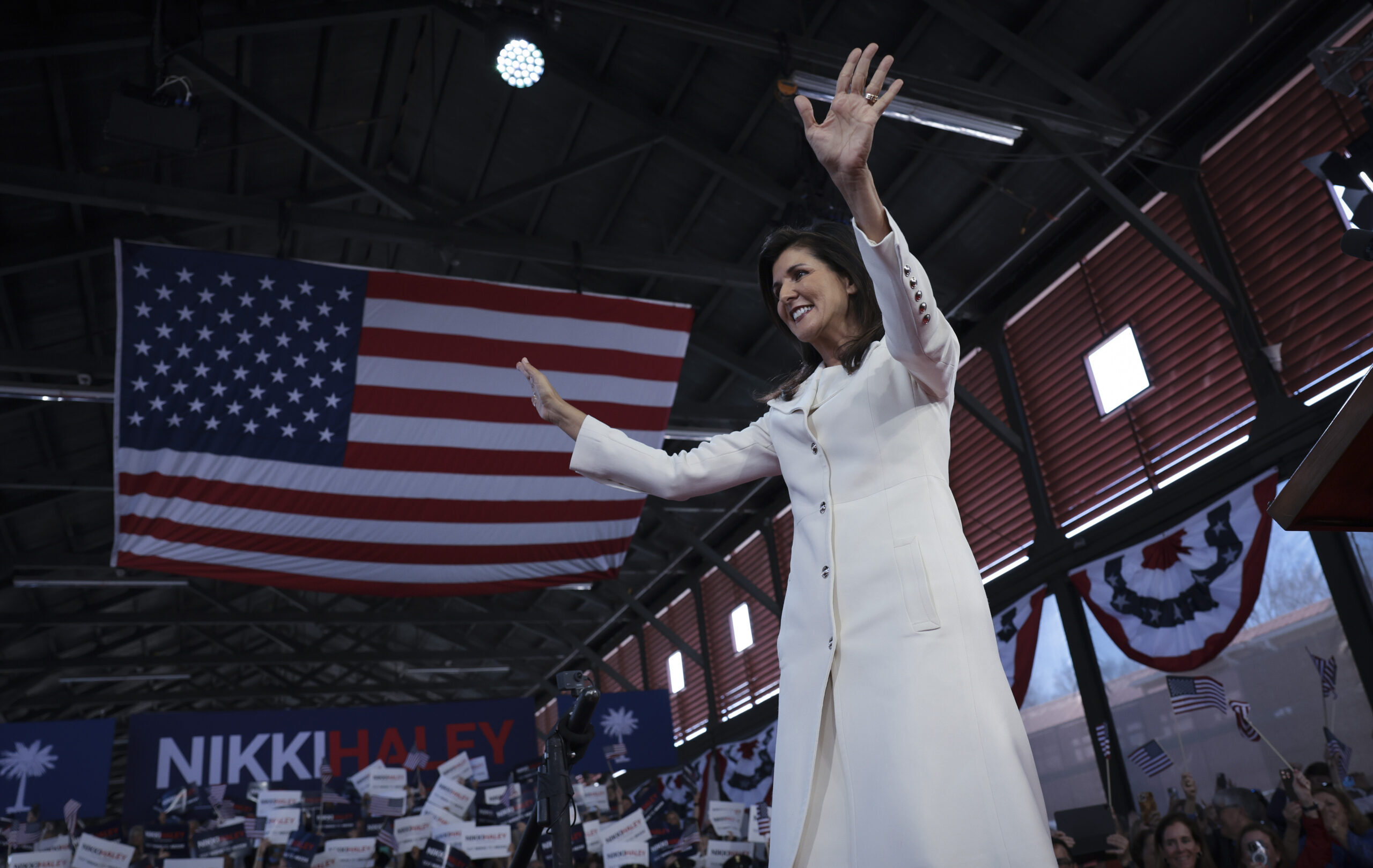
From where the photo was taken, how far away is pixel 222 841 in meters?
6.45

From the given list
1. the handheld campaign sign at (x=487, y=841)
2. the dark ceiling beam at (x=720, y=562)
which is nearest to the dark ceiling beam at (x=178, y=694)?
the dark ceiling beam at (x=720, y=562)

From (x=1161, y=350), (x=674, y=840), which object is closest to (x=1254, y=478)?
(x=1161, y=350)

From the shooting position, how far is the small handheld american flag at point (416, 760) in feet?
28.2

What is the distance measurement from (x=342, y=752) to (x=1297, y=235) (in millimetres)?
8285

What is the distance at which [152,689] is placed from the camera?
752 inches

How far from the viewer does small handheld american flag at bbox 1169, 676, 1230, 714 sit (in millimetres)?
6270

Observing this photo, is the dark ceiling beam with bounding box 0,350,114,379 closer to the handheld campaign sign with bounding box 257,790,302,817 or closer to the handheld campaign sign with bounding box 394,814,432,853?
the handheld campaign sign with bounding box 257,790,302,817

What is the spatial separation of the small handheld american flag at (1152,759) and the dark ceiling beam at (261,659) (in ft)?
42.5

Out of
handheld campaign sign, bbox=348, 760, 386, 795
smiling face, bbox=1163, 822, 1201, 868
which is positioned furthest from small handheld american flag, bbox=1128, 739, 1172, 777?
handheld campaign sign, bbox=348, 760, 386, 795

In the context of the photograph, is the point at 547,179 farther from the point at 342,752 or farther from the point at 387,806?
the point at 342,752

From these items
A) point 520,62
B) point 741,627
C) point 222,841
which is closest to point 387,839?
point 222,841

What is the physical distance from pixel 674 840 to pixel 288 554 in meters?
3.50

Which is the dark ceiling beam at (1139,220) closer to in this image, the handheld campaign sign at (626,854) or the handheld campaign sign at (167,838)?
the handheld campaign sign at (626,854)

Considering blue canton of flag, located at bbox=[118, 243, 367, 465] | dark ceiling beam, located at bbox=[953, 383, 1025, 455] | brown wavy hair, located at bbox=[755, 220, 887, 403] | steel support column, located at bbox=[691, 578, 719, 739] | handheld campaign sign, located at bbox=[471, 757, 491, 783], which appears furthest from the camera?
steel support column, located at bbox=[691, 578, 719, 739]
